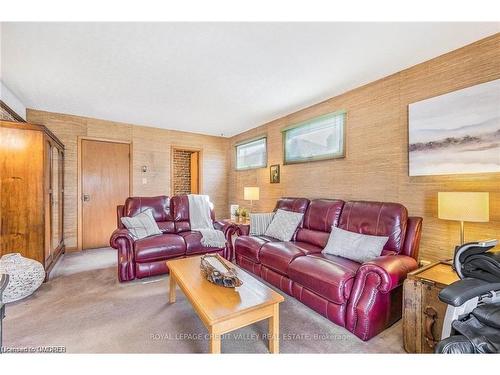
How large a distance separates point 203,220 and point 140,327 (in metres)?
1.95

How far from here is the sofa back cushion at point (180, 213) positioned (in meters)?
3.64

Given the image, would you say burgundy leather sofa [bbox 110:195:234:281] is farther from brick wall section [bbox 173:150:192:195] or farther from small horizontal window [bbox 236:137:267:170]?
brick wall section [bbox 173:150:192:195]

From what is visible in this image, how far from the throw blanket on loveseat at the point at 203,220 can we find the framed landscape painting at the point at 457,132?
246 cm

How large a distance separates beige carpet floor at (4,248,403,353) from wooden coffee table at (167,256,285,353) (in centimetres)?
33

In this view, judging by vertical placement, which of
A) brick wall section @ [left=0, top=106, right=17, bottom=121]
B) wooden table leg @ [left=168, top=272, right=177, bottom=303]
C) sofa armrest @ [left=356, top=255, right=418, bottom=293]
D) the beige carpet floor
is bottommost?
the beige carpet floor

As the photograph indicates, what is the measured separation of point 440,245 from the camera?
222cm

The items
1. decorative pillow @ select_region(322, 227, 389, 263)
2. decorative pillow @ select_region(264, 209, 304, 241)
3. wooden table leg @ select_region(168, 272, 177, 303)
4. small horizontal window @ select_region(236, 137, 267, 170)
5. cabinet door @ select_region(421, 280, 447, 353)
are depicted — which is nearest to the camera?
cabinet door @ select_region(421, 280, 447, 353)

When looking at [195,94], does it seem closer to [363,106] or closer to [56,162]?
[363,106]

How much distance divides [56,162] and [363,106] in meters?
4.45

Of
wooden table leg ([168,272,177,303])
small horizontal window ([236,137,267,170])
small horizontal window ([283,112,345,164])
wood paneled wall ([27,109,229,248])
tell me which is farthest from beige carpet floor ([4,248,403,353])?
small horizontal window ([236,137,267,170])

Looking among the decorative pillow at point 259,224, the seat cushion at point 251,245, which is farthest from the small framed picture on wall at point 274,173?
the seat cushion at point 251,245

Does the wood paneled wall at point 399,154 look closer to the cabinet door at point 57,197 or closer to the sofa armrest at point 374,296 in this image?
the sofa armrest at point 374,296

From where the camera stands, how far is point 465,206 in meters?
1.76

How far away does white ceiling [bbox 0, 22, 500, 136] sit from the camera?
1.83 meters
